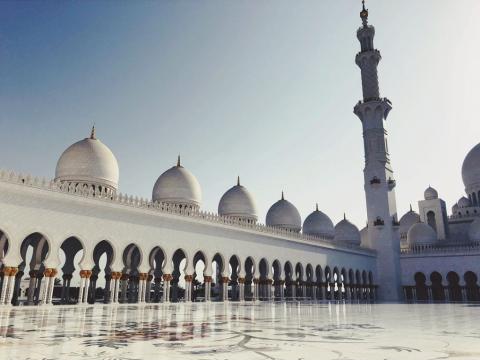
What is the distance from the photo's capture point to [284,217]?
30.6m

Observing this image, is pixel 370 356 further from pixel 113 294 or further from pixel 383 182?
pixel 383 182

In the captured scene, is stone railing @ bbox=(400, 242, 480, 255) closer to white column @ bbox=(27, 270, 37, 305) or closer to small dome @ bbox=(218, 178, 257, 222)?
small dome @ bbox=(218, 178, 257, 222)

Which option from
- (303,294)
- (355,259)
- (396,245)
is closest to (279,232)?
(303,294)

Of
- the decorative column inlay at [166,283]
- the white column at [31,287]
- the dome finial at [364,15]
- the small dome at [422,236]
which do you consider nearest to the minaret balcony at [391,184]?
the small dome at [422,236]

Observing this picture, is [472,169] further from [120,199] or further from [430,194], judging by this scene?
[120,199]

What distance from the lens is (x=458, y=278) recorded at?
31047 mm

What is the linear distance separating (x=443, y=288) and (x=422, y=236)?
4.23m

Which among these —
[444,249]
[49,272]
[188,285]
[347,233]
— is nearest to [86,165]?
[49,272]

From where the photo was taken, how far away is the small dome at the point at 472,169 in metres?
33.5

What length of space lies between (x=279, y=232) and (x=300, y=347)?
2133cm

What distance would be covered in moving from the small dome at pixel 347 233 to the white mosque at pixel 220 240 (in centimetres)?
10

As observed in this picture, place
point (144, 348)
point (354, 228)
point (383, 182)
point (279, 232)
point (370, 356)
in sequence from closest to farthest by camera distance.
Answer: point (370, 356), point (144, 348), point (279, 232), point (383, 182), point (354, 228)

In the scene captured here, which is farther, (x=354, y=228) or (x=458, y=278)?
(x=354, y=228)

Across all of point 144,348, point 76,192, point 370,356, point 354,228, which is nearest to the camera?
point 370,356
